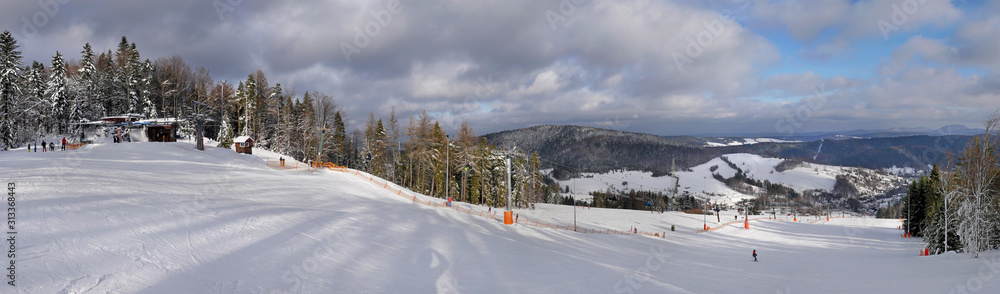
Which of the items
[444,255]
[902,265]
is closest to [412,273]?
[444,255]

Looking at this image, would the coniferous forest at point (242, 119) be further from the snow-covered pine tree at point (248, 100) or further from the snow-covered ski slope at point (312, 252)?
the snow-covered ski slope at point (312, 252)

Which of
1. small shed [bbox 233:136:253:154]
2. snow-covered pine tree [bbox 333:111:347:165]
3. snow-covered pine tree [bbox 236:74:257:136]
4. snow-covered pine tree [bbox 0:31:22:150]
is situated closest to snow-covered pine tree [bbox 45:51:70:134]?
snow-covered pine tree [bbox 0:31:22:150]

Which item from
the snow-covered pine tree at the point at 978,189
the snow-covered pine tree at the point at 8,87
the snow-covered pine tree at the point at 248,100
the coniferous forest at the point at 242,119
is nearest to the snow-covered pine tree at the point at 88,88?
the coniferous forest at the point at 242,119

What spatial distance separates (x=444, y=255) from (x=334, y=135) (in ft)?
192

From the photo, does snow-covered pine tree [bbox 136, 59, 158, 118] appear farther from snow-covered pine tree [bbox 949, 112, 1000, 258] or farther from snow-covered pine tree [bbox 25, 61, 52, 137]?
snow-covered pine tree [bbox 949, 112, 1000, 258]

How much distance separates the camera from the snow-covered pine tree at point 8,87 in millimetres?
40594

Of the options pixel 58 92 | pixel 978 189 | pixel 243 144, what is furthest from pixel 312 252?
pixel 58 92

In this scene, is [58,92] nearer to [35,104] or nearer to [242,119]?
[35,104]

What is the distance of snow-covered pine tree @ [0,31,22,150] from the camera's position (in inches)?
1598

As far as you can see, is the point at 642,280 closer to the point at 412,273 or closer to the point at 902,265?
the point at 412,273

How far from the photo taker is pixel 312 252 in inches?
542

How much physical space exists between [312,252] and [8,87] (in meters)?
52.6

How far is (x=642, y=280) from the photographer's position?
16.5 m

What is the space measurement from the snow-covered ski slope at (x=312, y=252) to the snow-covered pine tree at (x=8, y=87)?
78.5ft
